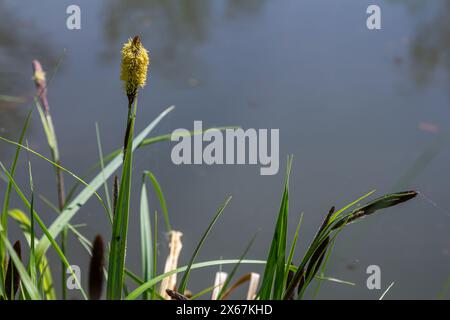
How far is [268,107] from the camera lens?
2.54 metres

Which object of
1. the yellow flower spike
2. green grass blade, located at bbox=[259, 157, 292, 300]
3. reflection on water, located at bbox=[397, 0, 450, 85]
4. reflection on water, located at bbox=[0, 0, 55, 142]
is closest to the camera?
the yellow flower spike

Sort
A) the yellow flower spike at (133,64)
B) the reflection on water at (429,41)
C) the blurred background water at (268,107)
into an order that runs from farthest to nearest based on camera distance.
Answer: the reflection on water at (429,41)
the blurred background water at (268,107)
the yellow flower spike at (133,64)

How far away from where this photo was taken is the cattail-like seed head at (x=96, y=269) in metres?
1.11

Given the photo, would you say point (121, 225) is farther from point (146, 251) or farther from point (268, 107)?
point (268, 107)

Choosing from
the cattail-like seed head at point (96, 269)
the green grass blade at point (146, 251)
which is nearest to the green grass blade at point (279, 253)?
the green grass blade at point (146, 251)

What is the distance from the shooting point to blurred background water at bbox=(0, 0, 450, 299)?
1965 mm

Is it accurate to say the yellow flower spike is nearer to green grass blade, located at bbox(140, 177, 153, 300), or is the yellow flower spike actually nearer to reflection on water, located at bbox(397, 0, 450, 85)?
green grass blade, located at bbox(140, 177, 153, 300)

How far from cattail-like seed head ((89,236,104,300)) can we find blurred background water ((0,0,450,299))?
61 cm

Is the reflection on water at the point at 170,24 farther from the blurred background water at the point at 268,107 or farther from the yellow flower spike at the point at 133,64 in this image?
the yellow flower spike at the point at 133,64

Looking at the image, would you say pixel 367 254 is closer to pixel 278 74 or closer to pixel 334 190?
pixel 334 190

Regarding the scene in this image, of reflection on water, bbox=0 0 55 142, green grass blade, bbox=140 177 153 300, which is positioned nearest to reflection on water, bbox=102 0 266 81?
reflection on water, bbox=0 0 55 142

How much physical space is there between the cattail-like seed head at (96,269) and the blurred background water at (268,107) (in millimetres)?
613

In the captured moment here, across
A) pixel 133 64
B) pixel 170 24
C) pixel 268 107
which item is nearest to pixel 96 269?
pixel 133 64
